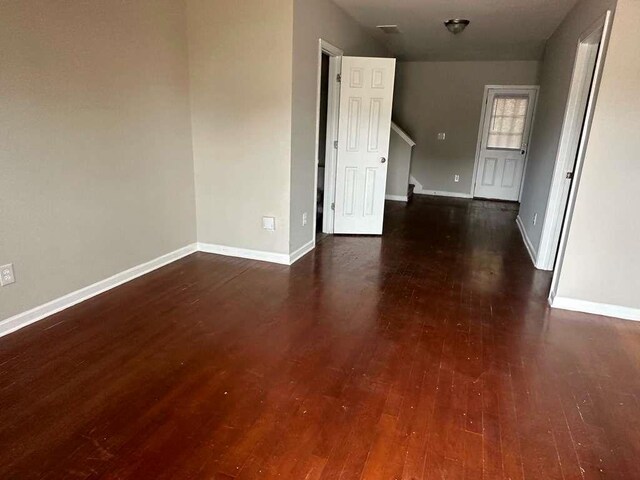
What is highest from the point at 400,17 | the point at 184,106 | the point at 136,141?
the point at 400,17

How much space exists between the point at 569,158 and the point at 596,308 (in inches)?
57.0

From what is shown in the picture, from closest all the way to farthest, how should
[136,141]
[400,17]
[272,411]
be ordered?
[272,411] < [136,141] < [400,17]

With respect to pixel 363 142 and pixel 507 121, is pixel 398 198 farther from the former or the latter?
pixel 363 142

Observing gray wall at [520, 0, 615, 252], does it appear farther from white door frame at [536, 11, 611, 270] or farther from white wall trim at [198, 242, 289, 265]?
white wall trim at [198, 242, 289, 265]

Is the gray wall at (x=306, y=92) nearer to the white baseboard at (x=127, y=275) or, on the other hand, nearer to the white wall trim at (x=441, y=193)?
the white baseboard at (x=127, y=275)

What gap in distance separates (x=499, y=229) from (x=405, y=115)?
335 cm

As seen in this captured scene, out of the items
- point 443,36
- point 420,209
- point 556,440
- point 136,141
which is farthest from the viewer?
point 420,209

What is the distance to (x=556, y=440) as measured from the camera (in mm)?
1790

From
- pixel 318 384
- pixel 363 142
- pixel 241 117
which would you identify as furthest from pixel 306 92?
pixel 318 384

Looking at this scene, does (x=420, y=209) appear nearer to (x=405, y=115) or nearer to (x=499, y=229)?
(x=499, y=229)

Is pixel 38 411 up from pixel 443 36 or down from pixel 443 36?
down

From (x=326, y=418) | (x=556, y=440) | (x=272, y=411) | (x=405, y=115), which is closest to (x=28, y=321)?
(x=272, y=411)

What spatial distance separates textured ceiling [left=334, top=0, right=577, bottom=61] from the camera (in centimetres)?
398

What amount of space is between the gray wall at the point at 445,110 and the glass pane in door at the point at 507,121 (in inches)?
10.9
